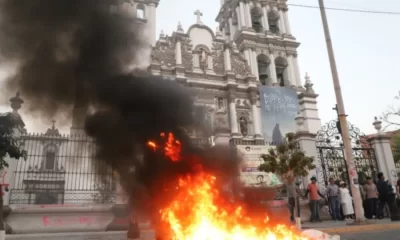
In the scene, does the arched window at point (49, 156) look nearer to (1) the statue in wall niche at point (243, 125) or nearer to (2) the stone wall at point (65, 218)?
(2) the stone wall at point (65, 218)

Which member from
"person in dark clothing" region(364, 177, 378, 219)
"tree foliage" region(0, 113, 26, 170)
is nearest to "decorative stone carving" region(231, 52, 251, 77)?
"person in dark clothing" region(364, 177, 378, 219)

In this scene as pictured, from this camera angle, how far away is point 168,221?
6.85 m

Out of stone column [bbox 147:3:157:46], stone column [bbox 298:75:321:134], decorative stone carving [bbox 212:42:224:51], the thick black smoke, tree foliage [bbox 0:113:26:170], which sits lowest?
tree foliage [bbox 0:113:26:170]

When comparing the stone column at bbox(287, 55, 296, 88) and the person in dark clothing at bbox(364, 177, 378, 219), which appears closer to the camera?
the person in dark clothing at bbox(364, 177, 378, 219)

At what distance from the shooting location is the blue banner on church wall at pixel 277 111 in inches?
936

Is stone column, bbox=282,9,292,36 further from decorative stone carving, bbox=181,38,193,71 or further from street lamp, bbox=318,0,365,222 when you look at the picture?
street lamp, bbox=318,0,365,222

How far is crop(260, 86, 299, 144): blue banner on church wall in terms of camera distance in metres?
23.8

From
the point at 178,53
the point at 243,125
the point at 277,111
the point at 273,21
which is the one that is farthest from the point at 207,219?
the point at 273,21

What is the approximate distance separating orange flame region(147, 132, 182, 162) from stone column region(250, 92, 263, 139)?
16.4 metres

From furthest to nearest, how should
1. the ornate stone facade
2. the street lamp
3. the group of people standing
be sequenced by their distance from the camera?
1. the ornate stone facade
2. the group of people standing
3. the street lamp

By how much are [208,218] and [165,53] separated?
19.4 m

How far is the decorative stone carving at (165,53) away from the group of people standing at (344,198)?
1628 centimetres

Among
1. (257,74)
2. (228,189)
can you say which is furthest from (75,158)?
(257,74)

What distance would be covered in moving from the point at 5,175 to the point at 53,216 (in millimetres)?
1811
